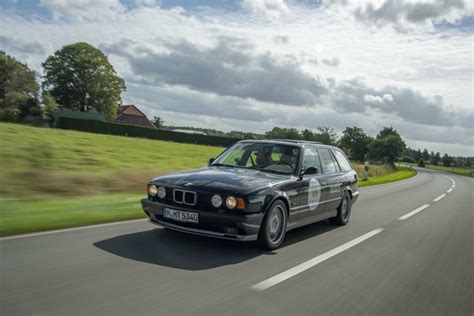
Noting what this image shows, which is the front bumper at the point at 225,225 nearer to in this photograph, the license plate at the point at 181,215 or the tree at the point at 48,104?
the license plate at the point at 181,215

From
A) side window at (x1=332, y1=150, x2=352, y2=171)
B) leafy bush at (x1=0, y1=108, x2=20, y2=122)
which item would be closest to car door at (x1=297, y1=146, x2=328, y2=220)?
side window at (x1=332, y1=150, x2=352, y2=171)

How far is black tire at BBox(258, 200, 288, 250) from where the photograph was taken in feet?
19.6

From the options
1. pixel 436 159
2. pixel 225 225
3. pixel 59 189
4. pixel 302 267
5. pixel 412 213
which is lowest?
pixel 412 213

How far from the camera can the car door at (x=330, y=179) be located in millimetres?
8055

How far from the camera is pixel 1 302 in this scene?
351 cm

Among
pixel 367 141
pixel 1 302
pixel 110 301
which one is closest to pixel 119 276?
pixel 110 301

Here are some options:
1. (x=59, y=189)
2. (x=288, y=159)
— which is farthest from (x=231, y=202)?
(x=59, y=189)

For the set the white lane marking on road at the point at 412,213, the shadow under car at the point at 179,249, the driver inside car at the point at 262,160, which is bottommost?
the white lane marking on road at the point at 412,213

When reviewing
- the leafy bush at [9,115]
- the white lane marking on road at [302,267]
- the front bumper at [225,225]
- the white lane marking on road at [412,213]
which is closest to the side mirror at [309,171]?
the white lane marking on road at [302,267]

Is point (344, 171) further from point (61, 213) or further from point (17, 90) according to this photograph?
point (17, 90)

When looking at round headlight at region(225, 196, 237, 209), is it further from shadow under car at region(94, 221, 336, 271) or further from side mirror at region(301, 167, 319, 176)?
side mirror at region(301, 167, 319, 176)

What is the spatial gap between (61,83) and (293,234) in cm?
6309

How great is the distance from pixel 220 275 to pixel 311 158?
3.42m

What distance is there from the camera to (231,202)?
5.64 m
